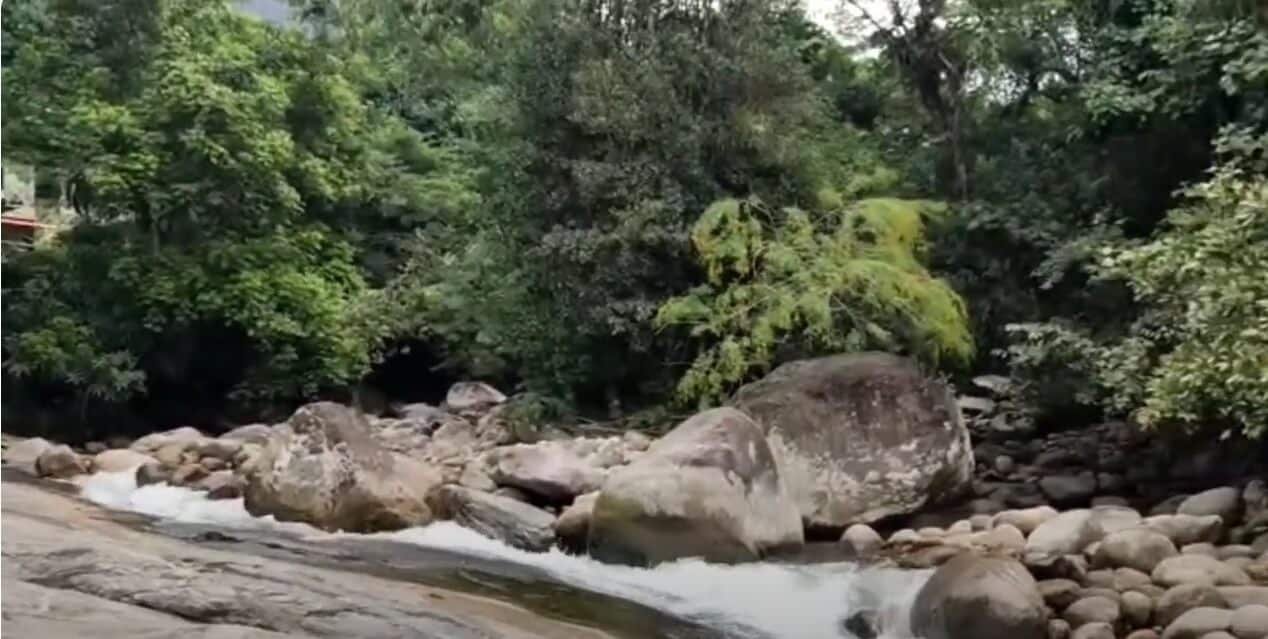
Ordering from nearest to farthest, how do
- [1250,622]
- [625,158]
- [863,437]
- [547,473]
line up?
1. [1250,622]
2. [863,437]
3. [547,473]
4. [625,158]

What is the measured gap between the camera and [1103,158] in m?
7.30

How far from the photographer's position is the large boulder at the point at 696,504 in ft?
16.8

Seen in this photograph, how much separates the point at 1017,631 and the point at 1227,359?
1509mm

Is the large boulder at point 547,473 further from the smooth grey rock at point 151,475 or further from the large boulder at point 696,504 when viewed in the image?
the smooth grey rock at point 151,475

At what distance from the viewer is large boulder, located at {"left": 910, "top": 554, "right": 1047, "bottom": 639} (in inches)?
163

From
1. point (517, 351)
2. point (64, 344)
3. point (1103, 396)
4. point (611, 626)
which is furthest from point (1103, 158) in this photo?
point (64, 344)

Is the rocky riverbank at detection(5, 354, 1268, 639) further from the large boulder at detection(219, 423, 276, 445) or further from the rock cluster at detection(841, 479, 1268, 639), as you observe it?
the large boulder at detection(219, 423, 276, 445)

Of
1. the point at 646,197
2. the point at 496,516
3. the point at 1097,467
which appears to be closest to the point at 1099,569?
the point at 1097,467

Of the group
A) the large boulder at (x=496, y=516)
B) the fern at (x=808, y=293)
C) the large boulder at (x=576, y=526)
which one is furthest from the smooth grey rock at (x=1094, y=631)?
the fern at (x=808, y=293)

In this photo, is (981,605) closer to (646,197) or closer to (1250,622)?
(1250,622)

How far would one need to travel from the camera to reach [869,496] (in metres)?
5.89

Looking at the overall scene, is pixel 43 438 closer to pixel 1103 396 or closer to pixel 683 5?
pixel 683 5

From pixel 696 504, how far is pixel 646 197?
9.76 feet

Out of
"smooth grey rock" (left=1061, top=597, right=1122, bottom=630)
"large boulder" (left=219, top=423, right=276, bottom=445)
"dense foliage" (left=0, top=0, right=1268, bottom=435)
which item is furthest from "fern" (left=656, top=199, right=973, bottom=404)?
"smooth grey rock" (left=1061, top=597, right=1122, bottom=630)
